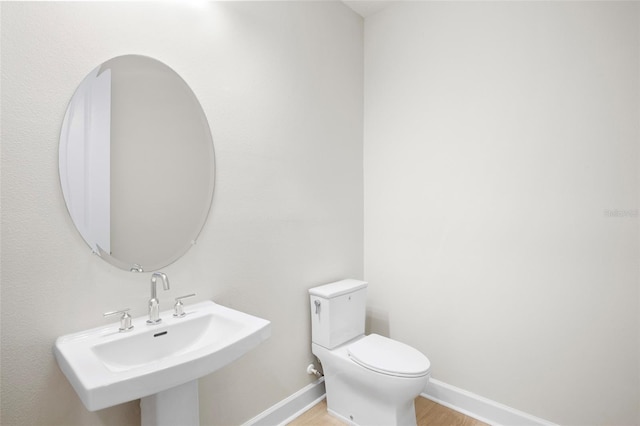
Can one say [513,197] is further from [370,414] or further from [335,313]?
[370,414]

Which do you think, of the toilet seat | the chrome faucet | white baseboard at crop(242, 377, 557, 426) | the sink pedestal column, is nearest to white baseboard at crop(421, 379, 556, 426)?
white baseboard at crop(242, 377, 557, 426)

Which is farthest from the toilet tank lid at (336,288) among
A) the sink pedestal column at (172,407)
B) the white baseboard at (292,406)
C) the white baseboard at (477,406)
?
the sink pedestal column at (172,407)

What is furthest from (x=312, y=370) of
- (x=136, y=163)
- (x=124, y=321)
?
(x=136, y=163)

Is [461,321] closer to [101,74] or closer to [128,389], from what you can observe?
[128,389]

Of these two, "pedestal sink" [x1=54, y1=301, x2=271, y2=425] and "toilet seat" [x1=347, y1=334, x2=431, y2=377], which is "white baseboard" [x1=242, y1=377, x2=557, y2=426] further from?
"pedestal sink" [x1=54, y1=301, x2=271, y2=425]

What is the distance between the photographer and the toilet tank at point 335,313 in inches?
78.8

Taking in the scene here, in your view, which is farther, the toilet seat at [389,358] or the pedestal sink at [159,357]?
the toilet seat at [389,358]

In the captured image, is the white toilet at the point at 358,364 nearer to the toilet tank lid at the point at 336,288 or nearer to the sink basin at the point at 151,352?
A: the toilet tank lid at the point at 336,288

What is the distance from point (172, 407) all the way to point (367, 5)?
267cm

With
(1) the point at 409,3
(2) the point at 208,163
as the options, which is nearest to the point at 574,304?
(2) the point at 208,163

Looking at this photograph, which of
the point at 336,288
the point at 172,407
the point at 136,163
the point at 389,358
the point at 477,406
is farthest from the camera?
the point at 336,288

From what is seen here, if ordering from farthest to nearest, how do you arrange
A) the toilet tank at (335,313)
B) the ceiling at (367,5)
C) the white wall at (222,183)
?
the ceiling at (367,5), the toilet tank at (335,313), the white wall at (222,183)

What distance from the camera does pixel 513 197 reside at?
1892 millimetres

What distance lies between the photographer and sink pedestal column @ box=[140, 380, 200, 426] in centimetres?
114
